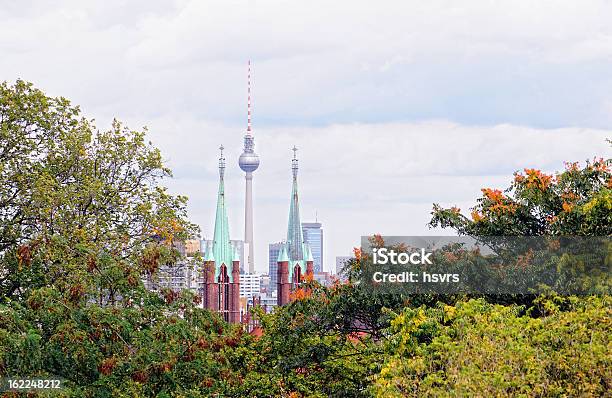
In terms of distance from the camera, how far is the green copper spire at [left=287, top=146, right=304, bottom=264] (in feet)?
299

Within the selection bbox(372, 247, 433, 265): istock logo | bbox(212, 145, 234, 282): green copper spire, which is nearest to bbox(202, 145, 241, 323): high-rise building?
bbox(212, 145, 234, 282): green copper spire

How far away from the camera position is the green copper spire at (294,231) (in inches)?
3593

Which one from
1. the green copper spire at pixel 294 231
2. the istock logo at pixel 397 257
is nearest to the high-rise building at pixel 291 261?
the green copper spire at pixel 294 231

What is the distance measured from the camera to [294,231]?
93.8 meters

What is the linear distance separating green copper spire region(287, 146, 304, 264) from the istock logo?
219ft

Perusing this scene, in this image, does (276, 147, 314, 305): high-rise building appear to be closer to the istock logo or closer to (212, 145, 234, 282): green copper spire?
(212, 145, 234, 282): green copper spire

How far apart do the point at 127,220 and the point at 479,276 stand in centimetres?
731

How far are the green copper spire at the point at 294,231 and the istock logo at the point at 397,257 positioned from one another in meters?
66.8
